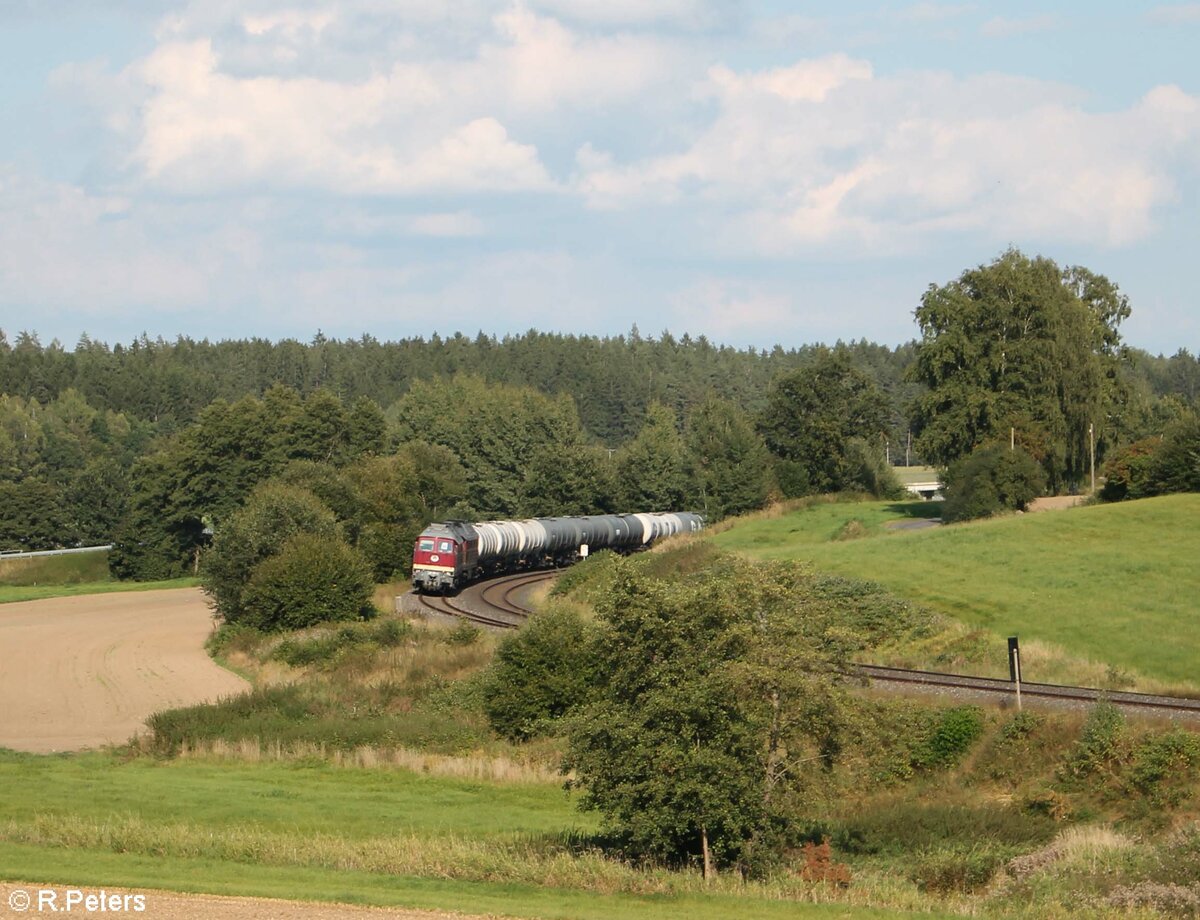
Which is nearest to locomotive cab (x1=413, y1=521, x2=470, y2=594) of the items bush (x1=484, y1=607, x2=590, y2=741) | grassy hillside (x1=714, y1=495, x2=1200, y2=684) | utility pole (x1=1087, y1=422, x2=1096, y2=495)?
grassy hillside (x1=714, y1=495, x2=1200, y2=684)

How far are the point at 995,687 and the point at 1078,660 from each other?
6.08 m

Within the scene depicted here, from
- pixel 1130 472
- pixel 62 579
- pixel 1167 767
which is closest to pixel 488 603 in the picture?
pixel 1130 472

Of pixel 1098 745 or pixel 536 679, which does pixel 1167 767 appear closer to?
pixel 1098 745

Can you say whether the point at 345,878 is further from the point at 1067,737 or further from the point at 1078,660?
the point at 1078,660

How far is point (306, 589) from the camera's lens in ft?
187

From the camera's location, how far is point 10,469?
495 ft

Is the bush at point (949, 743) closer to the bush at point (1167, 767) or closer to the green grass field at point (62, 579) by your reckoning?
the bush at point (1167, 767)

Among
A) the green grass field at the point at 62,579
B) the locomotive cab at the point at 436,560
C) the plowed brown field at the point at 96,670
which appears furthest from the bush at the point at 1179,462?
the green grass field at the point at 62,579

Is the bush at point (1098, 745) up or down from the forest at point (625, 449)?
down

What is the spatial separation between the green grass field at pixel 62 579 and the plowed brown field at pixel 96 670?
11.5 metres

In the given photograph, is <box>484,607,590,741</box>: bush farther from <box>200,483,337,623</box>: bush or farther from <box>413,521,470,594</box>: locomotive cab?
→ <box>413,521,470,594</box>: locomotive cab

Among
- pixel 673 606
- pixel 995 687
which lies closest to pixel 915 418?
pixel 995 687

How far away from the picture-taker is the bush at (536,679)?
3744cm

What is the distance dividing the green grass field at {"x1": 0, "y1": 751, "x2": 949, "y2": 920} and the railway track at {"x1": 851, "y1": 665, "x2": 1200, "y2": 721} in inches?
393
